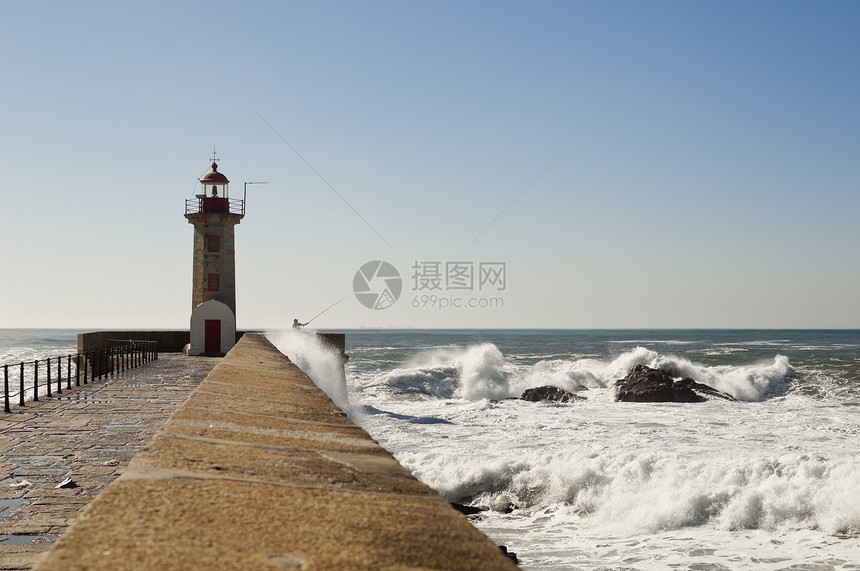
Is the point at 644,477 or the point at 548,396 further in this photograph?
the point at 548,396

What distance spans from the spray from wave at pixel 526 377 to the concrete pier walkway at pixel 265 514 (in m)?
27.0

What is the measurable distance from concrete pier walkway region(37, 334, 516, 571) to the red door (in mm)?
21041

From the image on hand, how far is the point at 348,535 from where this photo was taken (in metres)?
1.47

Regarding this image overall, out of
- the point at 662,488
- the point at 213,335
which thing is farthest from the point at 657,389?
the point at 213,335

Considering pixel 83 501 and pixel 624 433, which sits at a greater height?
pixel 83 501

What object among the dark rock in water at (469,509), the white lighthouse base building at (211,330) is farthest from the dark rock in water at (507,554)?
the white lighthouse base building at (211,330)

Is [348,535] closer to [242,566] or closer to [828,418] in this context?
[242,566]

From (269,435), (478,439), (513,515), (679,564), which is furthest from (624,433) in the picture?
(269,435)

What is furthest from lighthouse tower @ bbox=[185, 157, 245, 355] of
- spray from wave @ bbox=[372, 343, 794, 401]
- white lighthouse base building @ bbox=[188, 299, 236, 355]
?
spray from wave @ bbox=[372, 343, 794, 401]

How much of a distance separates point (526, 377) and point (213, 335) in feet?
52.2

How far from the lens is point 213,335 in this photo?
74.7 feet

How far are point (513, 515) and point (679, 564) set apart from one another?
273 centimetres

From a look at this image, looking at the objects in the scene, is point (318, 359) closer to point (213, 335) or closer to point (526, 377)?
point (213, 335)

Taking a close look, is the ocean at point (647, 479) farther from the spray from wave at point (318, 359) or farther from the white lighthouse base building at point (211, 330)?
the white lighthouse base building at point (211, 330)
